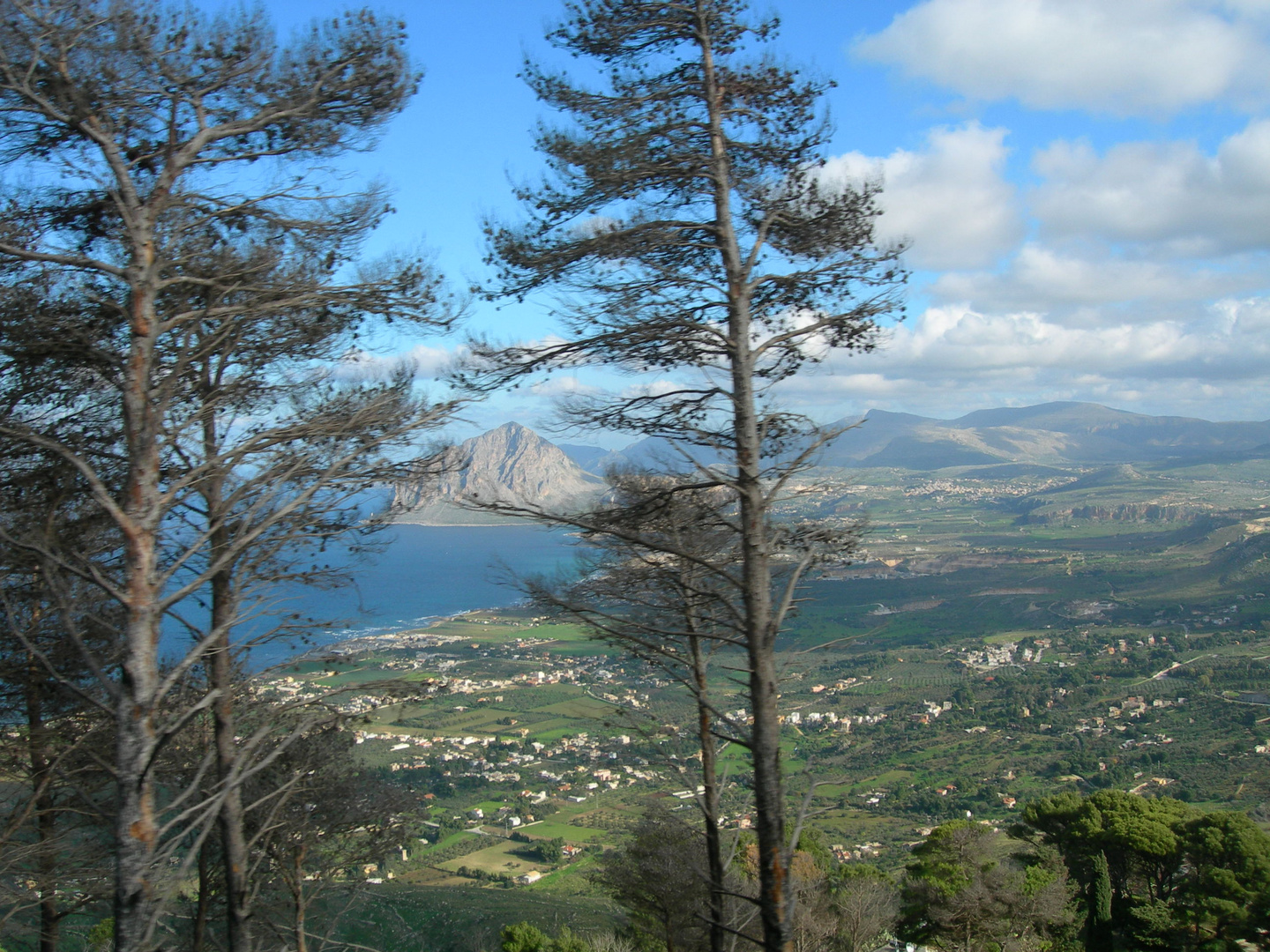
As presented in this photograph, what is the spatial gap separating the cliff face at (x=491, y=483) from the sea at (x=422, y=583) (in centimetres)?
21

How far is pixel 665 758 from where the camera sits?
5852mm

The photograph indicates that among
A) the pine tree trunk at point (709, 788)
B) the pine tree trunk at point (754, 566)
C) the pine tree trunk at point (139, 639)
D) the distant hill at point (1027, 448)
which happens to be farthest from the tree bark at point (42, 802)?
the distant hill at point (1027, 448)

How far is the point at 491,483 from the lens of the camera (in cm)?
421

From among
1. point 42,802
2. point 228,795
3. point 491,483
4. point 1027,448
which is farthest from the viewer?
point 1027,448

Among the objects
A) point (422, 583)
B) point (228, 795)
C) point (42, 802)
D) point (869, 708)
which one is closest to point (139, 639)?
point (228, 795)

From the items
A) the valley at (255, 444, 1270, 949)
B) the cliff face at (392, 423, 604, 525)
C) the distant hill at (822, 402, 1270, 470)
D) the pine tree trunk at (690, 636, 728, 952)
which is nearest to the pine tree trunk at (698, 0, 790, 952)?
the valley at (255, 444, 1270, 949)

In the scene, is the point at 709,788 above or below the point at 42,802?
below

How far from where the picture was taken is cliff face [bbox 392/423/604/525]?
4262 mm

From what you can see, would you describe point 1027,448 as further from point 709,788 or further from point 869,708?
point 709,788

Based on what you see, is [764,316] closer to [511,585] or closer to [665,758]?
[511,585]

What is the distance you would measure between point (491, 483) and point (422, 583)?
2129 cm

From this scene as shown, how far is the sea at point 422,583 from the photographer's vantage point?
505 centimetres

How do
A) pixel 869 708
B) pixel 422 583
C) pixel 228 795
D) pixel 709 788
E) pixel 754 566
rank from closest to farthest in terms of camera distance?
pixel 754 566, pixel 228 795, pixel 709 788, pixel 422 583, pixel 869 708

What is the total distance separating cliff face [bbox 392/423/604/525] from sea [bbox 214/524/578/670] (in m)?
0.21
